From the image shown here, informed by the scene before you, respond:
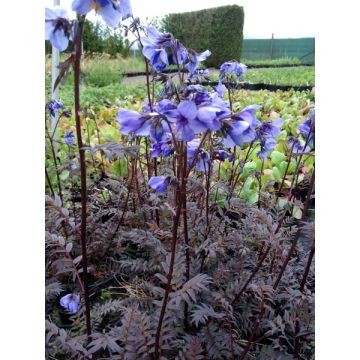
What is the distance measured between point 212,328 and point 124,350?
0.20 metres

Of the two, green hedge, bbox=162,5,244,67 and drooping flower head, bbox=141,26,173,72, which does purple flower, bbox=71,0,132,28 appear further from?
green hedge, bbox=162,5,244,67

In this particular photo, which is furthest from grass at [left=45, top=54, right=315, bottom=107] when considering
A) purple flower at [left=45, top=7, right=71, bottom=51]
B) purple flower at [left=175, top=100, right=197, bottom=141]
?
purple flower at [left=175, top=100, right=197, bottom=141]

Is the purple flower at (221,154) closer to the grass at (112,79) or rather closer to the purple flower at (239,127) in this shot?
the grass at (112,79)

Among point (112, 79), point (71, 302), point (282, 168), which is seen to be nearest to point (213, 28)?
point (112, 79)

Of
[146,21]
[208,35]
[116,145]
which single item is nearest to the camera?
[116,145]

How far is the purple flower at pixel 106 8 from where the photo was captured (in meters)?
0.59

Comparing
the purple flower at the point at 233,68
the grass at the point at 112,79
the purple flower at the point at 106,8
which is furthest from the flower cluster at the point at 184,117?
the purple flower at the point at 233,68

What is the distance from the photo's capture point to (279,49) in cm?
99

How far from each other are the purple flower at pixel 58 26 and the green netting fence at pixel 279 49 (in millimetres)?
469

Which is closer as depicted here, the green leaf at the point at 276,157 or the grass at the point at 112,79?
the grass at the point at 112,79
